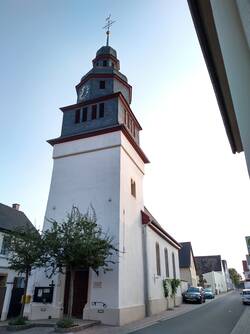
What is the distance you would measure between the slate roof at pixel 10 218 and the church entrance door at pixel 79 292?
852cm

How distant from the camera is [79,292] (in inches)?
595

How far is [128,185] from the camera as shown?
18.9 m

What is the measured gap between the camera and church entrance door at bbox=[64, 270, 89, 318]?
48.6 ft

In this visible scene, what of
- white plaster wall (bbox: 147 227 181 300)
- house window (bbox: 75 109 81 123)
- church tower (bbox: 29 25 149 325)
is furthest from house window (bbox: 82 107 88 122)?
white plaster wall (bbox: 147 227 181 300)

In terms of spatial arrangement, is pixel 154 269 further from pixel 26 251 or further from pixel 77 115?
pixel 77 115

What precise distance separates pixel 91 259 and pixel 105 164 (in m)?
7.05

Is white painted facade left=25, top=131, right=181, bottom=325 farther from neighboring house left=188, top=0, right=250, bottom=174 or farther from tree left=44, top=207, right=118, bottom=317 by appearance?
neighboring house left=188, top=0, right=250, bottom=174

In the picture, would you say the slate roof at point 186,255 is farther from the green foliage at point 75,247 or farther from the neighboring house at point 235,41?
the neighboring house at point 235,41

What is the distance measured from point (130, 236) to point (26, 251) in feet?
Result: 21.4

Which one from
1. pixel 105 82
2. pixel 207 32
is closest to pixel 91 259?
pixel 207 32

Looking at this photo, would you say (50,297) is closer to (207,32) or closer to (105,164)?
(105,164)

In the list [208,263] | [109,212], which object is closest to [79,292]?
[109,212]

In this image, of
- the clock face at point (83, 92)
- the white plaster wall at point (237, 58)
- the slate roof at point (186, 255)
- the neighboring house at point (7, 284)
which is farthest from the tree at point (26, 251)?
the slate roof at point (186, 255)

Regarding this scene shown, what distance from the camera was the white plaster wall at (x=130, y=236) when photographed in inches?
598
